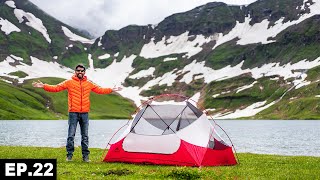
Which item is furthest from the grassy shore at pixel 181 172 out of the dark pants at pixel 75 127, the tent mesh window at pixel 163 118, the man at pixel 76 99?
the tent mesh window at pixel 163 118

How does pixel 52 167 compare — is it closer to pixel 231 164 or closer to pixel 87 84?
pixel 87 84

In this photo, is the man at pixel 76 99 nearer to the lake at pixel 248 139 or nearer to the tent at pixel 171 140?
the tent at pixel 171 140

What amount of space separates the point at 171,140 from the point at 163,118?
209 cm

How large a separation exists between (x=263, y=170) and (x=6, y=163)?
46.5 feet

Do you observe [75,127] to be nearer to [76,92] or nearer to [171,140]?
[76,92]

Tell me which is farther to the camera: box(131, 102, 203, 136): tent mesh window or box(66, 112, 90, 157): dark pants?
box(131, 102, 203, 136): tent mesh window

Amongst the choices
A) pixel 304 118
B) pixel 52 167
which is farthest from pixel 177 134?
pixel 304 118

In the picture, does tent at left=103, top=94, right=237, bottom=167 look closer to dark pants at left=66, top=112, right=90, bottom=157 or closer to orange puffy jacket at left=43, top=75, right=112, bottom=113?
dark pants at left=66, top=112, right=90, bottom=157

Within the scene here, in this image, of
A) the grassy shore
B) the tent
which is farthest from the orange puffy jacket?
the tent

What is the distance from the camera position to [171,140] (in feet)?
78.6

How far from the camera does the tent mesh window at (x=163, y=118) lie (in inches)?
983

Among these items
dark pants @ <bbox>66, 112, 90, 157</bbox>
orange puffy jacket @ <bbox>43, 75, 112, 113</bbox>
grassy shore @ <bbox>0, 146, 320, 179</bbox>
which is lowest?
grassy shore @ <bbox>0, 146, 320, 179</bbox>

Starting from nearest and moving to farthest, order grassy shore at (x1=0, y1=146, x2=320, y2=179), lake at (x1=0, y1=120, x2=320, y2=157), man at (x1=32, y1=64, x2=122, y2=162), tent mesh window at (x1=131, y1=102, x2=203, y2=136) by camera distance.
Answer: grassy shore at (x1=0, y1=146, x2=320, y2=179) < man at (x1=32, y1=64, x2=122, y2=162) < tent mesh window at (x1=131, y1=102, x2=203, y2=136) < lake at (x1=0, y1=120, x2=320, y2=157)

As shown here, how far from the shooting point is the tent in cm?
2352
